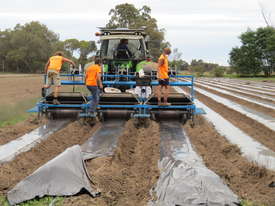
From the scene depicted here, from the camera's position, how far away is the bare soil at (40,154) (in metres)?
5.01

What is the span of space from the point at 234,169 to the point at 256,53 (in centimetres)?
5028

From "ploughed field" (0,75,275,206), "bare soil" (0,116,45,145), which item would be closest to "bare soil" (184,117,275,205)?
"ploughed field" (0,75,275,206)

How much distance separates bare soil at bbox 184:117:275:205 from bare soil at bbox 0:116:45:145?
12.9ft

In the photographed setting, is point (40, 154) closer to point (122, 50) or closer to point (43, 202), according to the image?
point (43, 202)

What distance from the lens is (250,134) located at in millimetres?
8688

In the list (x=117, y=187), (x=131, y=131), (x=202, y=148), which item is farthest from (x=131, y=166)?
(x=131, y=131)

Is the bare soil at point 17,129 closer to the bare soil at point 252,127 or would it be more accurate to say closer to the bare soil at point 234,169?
the bare soil at point 234,169

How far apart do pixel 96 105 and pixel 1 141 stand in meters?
2.75

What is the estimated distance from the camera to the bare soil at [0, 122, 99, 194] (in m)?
5.01

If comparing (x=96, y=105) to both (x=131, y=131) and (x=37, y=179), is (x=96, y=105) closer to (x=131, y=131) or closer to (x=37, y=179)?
(x=131, y=131)

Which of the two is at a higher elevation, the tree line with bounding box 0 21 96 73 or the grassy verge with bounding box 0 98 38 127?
the tree line with bounding box 0 21 96 73

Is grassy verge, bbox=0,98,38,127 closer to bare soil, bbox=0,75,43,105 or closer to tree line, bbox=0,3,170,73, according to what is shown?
bare soil, bbox=0,75,43,105

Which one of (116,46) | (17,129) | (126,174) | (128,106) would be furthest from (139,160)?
(116,46)

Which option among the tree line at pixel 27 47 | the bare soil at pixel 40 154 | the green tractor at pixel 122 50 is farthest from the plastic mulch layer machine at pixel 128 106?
the tree line at pixel 27 47
